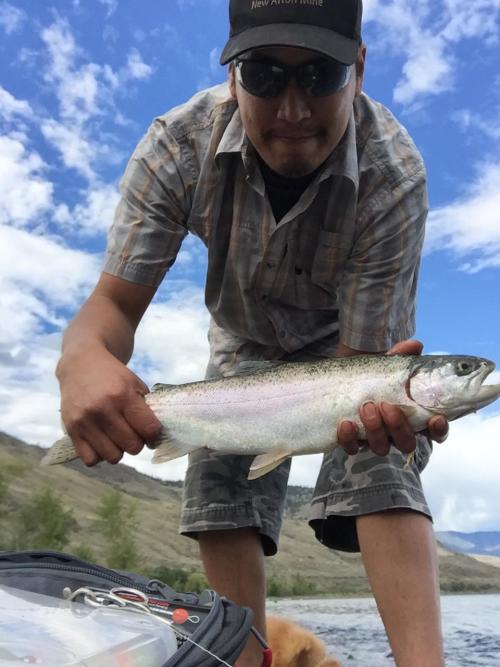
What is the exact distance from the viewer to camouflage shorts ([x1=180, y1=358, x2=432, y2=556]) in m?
3.52

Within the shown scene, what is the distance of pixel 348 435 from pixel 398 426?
0.22 meters

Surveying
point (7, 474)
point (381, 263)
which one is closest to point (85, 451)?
point (381, 263)

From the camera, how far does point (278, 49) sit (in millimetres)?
3424

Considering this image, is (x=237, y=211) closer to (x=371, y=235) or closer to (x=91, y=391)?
(x=371, y=235)

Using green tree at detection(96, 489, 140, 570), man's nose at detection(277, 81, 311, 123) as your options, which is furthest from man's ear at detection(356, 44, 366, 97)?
green tree at detection(96, 489, 140, 570)

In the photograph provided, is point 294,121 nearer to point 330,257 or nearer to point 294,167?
point 294,167

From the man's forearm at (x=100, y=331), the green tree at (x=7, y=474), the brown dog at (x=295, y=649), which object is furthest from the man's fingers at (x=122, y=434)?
the green tree at (x=7, y=474)

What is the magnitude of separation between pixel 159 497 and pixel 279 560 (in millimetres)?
19121

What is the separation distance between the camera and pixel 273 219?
3877 mm

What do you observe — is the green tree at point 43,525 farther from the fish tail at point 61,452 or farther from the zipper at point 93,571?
the zipper at point 93,571

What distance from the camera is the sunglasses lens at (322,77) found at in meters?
3.40

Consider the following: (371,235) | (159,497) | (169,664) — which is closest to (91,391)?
(169,664)

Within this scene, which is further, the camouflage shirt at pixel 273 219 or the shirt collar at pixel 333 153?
the camouflage shirt at pixel 273 219

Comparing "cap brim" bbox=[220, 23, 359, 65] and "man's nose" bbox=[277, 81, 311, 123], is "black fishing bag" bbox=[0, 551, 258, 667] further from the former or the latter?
"cap brim" bbox=[220, 23, 359, 65]
